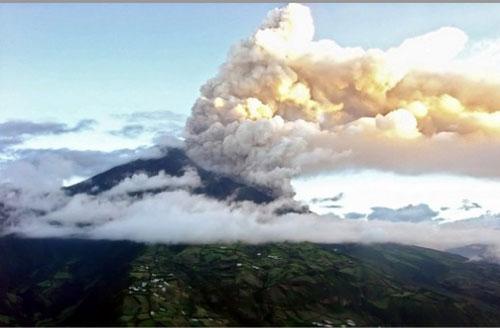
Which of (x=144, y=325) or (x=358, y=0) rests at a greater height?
(x=358, y=0)

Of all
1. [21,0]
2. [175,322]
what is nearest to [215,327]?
[175,322]

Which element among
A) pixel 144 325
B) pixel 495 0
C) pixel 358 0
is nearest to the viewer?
pixel 358 0

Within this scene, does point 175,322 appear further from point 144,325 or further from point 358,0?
point 358,0

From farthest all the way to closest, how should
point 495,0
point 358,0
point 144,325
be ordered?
point 144,325, point 495,0, point 358,0

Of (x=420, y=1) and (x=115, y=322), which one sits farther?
(x=115, y=322)

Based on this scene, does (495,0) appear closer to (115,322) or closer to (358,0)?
(358,0)

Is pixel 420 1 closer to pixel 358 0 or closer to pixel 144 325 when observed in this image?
pixel 358 0

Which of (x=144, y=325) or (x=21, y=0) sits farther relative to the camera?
(x=144, y=325)

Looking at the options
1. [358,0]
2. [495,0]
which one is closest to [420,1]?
[358,0]
